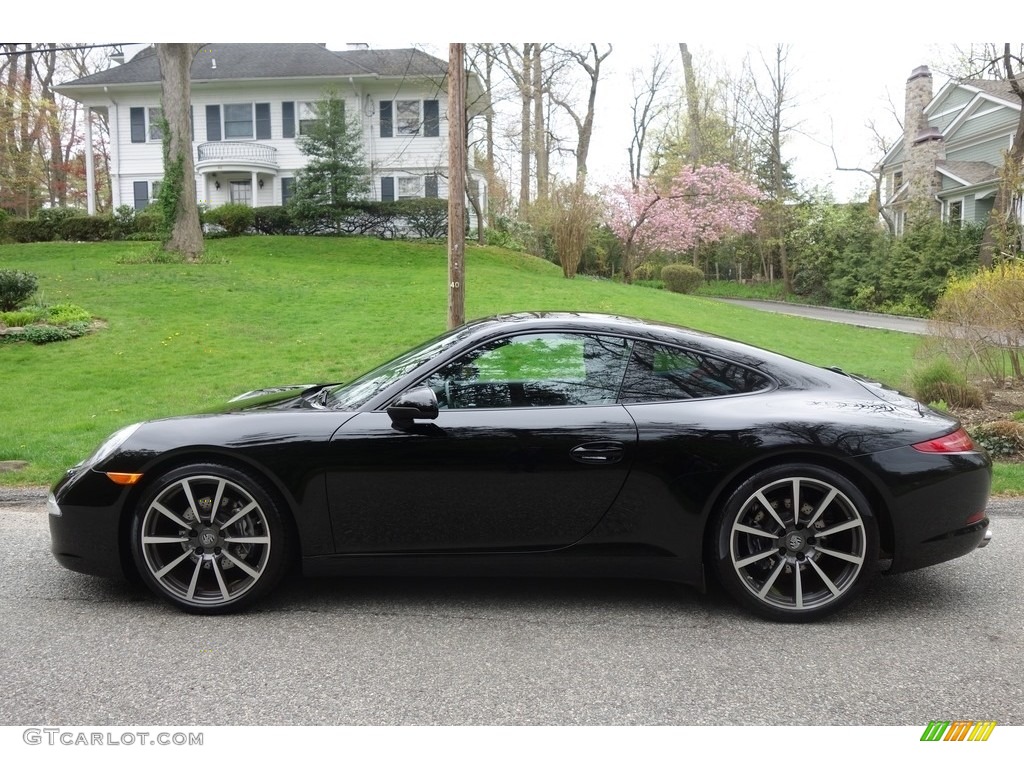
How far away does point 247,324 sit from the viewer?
14.5 meters

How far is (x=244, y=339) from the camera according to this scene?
13.3 m

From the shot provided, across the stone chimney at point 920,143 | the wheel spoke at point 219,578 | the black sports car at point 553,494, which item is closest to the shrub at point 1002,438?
the black sports car at point 553,494

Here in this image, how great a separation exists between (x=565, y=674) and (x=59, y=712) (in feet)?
5.85

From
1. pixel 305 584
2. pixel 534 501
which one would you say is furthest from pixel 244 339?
pixel 534 501

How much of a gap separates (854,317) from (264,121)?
25.5m

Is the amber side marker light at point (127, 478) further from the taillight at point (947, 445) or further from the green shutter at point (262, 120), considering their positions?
the green shutter at point (262, 120)

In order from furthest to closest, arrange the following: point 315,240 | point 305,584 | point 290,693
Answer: point 315,240
point 305,584
point 290,693

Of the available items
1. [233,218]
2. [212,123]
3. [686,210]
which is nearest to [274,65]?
[212,123]

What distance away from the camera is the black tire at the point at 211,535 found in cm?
366

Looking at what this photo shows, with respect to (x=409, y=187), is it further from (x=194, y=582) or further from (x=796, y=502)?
(x=796, y=502)

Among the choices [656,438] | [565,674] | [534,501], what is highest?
[656,438]

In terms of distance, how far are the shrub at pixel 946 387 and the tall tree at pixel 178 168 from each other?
64.4ft

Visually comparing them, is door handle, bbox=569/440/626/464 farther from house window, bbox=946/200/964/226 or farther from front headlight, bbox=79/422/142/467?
house window, bbox=946/200/964/226

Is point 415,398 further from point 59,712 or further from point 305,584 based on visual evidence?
point 59,712
